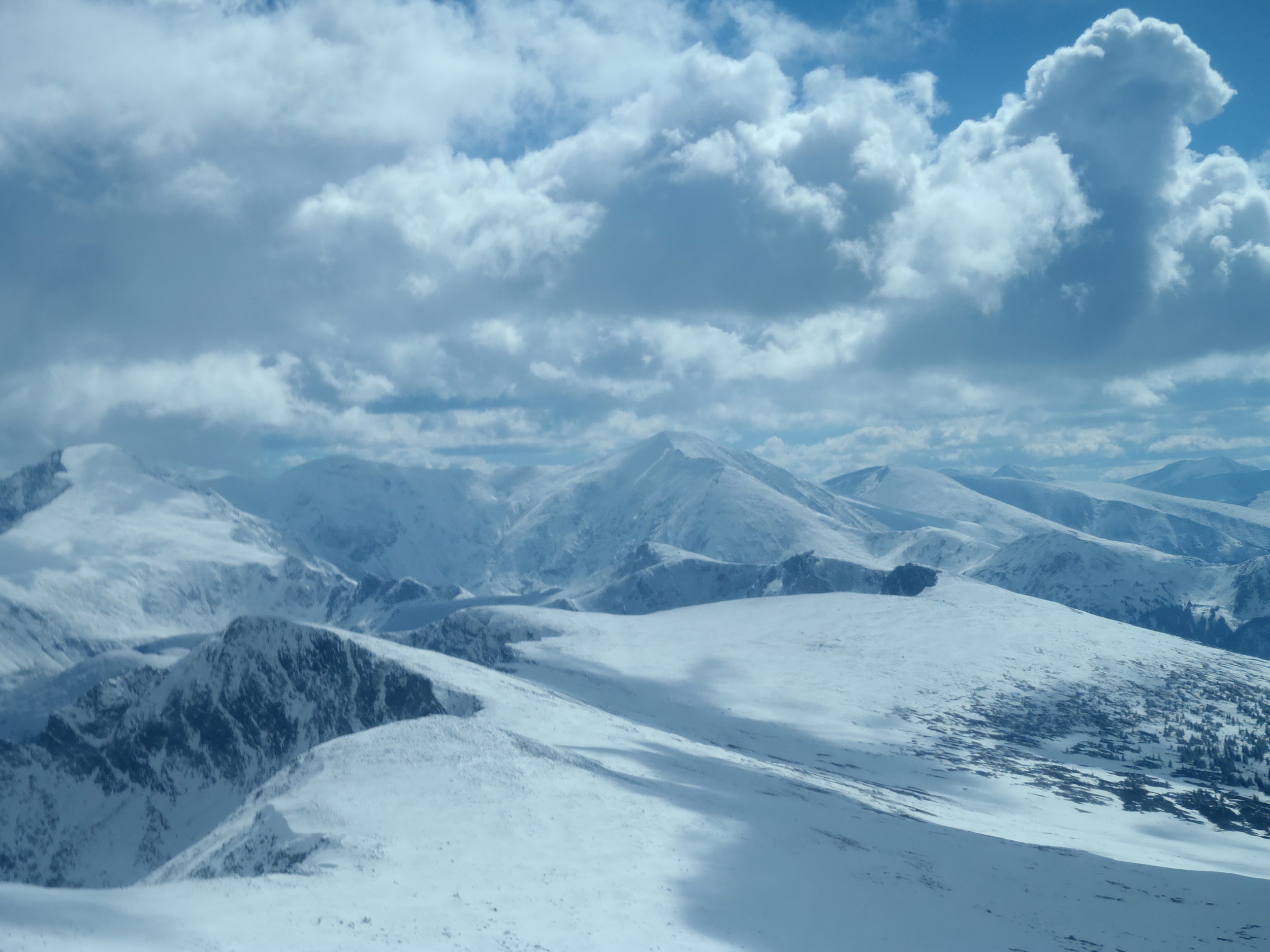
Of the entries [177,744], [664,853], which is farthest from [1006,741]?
[177,744]

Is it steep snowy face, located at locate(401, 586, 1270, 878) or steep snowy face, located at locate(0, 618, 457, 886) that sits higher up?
steep snowy face, located at locate(401, 586, 1270, 878)

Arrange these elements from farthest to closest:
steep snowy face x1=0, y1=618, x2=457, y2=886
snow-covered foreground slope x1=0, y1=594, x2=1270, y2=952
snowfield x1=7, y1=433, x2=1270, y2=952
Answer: steep snowy face x1=0, y1=618, x2=457, y2=886 < snowfield x1=7, y1=433, x2=1270, y2=952 < snow-covered foreground slope x1=0, y1=594, x2=1270, y2=952

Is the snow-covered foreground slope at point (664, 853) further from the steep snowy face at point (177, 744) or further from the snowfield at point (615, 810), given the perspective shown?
the steep snowy face at point (177, 744)

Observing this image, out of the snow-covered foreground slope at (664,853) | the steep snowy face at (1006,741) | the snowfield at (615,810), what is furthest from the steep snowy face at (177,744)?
the steep snowy face at (1006,741)

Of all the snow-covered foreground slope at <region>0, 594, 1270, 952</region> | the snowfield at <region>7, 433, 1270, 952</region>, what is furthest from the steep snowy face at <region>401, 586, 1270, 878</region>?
the snow-covered foreground slope at <region>0, 594, 1270, 952</region>

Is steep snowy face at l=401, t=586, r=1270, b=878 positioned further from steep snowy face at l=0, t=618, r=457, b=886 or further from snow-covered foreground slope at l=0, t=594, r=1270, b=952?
steep snowy face at l=0, t=618, r=457, b=886

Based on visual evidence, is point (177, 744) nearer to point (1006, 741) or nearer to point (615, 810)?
point (615, 810)

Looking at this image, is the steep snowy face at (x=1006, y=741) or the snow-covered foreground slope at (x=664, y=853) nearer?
the snow-covered foreground slope at (x=664, y=853)

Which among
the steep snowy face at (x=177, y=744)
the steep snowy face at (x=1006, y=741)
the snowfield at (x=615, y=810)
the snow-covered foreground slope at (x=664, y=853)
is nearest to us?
the snow-covered foreground slope at (x=664, y=853)
